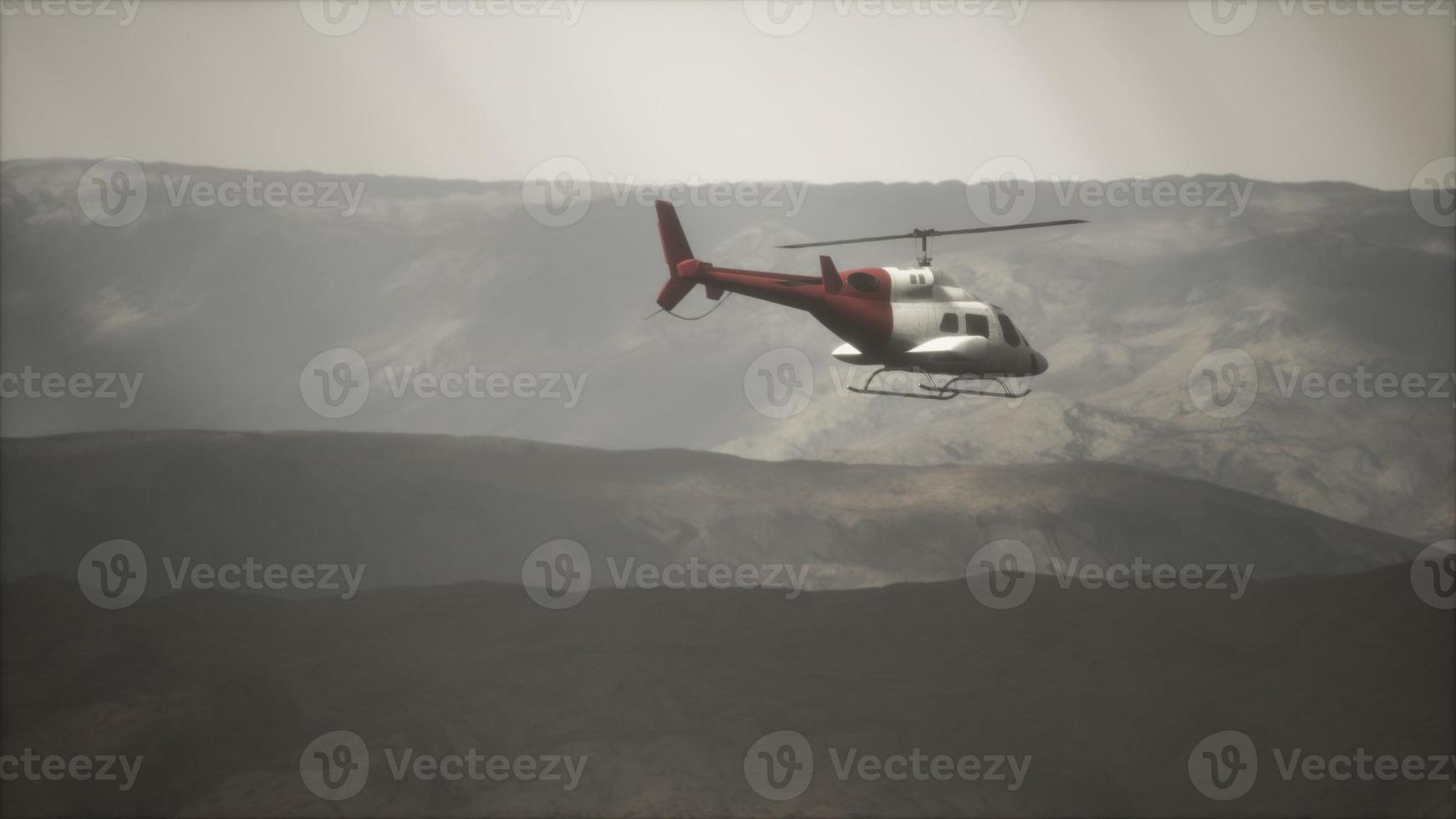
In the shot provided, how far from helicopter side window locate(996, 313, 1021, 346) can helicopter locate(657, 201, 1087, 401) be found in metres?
0.14

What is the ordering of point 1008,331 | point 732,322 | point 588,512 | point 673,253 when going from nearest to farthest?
point 673,253 → point 1008,331 → point 588,512 → point 732,322

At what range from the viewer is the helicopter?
18.0m

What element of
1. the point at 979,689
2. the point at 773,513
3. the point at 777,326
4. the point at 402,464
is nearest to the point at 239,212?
the point at 777,326

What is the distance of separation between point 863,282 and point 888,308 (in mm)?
633

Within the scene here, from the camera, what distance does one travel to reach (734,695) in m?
26.6

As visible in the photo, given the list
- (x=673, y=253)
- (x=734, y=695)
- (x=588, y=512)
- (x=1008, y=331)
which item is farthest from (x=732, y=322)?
(x=673, y=253)

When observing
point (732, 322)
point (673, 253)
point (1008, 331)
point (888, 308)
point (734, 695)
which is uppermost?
point (732, 322)

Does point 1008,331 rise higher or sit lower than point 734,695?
higher

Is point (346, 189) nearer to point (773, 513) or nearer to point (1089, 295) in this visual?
point (1089, 295)

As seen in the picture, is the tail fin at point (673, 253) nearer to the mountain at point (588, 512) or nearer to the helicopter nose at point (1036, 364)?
the helicopter nose at point (1036, 364)

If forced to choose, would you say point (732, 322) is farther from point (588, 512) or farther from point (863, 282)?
point (863, 282)

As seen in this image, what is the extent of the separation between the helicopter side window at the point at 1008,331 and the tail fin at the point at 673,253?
19.4 feet

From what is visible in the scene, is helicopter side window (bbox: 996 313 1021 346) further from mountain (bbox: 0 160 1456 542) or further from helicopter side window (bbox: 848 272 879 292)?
mountain (bbox: 0 160 1456 542)

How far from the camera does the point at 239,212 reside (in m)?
125
